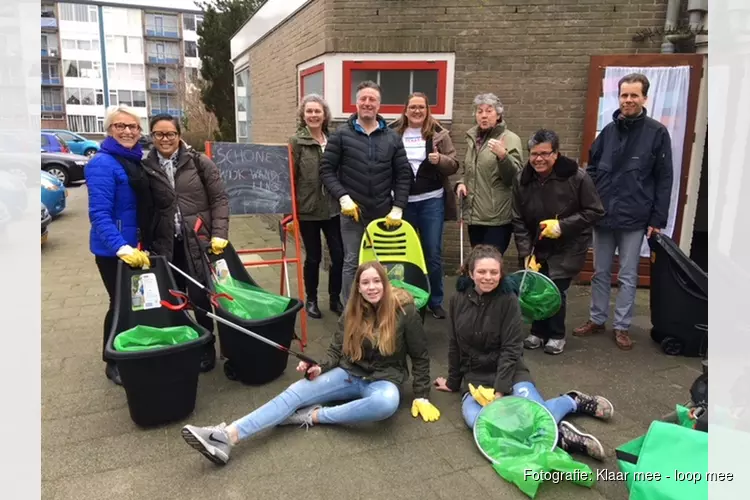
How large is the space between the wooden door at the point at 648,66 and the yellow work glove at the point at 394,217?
2665 millimetres

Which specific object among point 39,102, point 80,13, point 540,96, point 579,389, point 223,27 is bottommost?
point 579,389

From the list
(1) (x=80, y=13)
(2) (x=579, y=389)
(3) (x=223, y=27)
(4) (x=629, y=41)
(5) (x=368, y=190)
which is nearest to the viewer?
(2) (x=579, y=389)

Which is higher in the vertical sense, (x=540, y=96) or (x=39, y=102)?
(x=540, y=96)

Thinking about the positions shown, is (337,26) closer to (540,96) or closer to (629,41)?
(540,96)

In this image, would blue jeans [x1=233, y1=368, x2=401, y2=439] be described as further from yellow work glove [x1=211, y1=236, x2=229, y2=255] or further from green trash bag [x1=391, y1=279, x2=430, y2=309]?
yellow work glove [x1=211, y1=236, x2=229, y2=255]

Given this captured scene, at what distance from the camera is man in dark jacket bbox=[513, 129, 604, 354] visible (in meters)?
3.79

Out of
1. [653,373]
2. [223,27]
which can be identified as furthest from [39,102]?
[223,27]

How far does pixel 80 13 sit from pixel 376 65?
58.1 meters

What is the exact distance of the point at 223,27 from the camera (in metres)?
18.7

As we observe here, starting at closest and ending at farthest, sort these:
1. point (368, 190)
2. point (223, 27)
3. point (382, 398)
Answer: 1. point (382, 398)
2. point (368, 190)
3. point (223, 27)

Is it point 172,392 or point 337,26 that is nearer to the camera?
point 172,392

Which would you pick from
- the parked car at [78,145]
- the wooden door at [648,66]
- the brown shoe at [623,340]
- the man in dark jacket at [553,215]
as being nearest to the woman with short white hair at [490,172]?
the man in dark jacket at [553,215]

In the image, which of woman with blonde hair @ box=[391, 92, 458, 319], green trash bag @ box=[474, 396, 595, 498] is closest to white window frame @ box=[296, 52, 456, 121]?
woman with blonde hair @ box=[391, 92, 458, 319]

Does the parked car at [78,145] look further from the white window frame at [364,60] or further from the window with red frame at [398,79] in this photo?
the window with red frame at [398,79]
